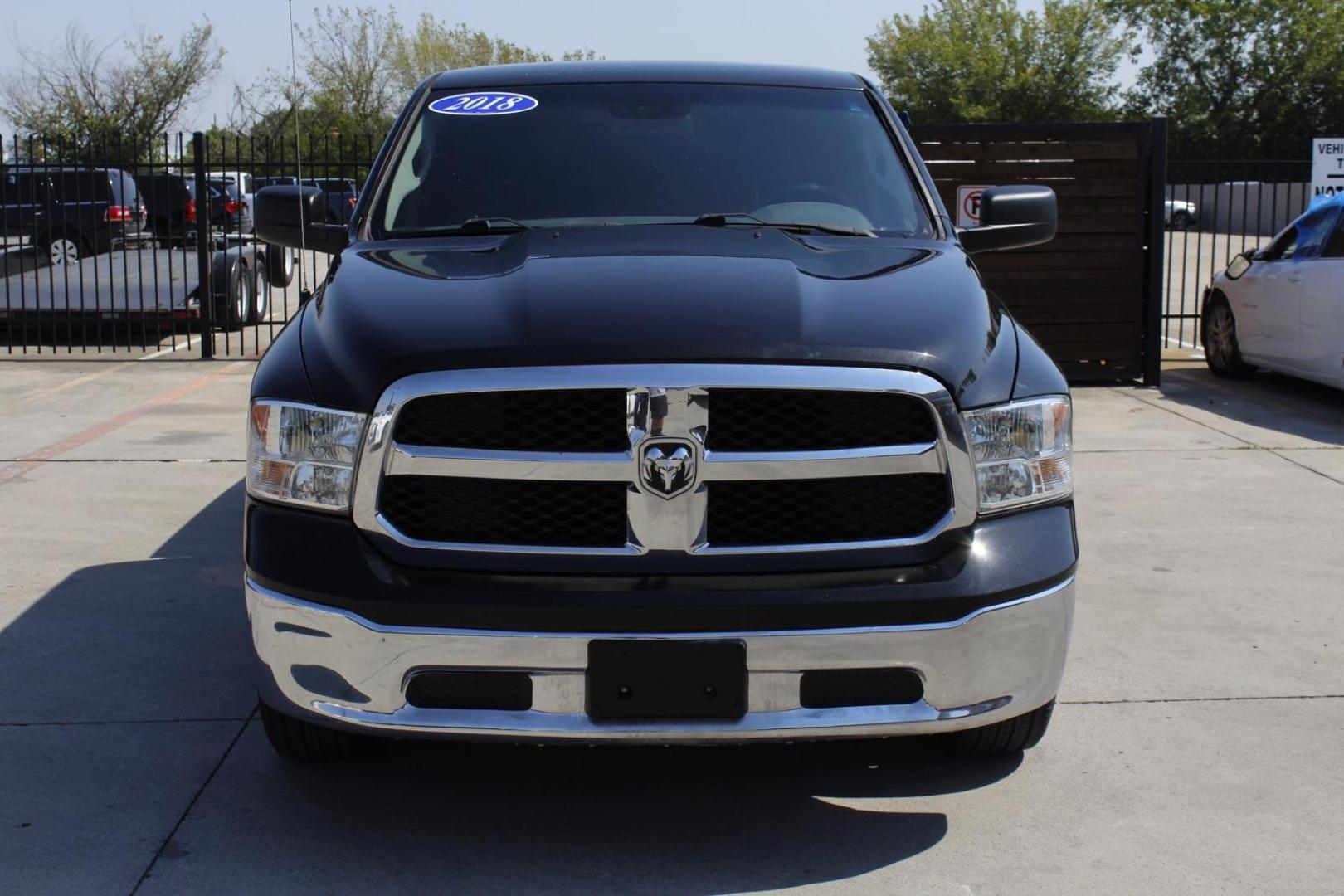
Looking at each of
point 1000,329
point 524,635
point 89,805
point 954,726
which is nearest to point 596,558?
point 524,635

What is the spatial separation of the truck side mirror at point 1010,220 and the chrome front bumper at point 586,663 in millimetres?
1859

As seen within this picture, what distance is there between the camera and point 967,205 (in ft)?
37.7

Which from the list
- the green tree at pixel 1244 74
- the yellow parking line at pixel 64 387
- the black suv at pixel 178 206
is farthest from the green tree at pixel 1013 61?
the yellow parking line at pixel 64 387

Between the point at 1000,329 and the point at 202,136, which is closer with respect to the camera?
the point at 1000,329

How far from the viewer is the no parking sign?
11398 millimetres

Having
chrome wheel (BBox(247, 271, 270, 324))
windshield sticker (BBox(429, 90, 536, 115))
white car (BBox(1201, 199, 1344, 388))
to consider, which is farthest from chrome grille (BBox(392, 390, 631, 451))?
chrome wheel (BBox(247, 271, 270, 324))

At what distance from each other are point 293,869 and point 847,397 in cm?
167

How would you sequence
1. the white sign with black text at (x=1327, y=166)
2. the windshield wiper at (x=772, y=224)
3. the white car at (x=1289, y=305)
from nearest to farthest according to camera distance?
the windshield wiper at (x=772, y=224) → the white car at (x=1289, y=305) → the white sign with black text at (x=1327, y=166)

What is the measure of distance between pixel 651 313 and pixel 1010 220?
6.48ft

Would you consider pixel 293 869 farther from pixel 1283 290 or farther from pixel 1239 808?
pixel 1283 290

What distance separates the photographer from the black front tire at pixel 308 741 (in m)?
3.84

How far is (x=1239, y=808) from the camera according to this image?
3.87m

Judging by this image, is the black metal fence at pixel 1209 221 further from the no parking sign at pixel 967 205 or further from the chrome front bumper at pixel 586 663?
the chrome front bumper at pixel 586 663

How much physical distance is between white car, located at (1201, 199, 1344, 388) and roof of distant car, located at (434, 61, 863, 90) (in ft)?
20.7
